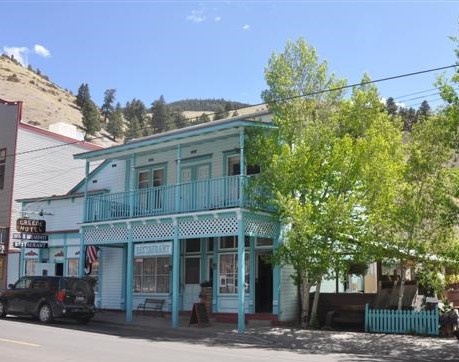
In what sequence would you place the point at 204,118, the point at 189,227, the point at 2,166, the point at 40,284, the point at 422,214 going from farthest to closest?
1. the point at 204,118
2. the point at 2,166
3. the point at 40,284
4. the point at 189,227
5. the point at 422,214

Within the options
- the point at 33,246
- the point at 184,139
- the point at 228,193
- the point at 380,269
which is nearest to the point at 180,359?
the point at 228,193

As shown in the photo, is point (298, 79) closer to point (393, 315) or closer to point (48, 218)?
point (393, 315)

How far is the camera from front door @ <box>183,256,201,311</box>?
2400 cm

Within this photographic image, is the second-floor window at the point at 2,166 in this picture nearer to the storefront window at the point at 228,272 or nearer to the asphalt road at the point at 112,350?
the storefront window at the point at 228,272

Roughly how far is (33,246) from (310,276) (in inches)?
570

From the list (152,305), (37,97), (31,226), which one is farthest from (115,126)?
(152,305)

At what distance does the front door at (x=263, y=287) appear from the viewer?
22.2 m

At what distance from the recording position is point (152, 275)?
83.7ft

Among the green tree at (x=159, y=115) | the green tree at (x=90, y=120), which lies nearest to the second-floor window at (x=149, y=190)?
the green tree at (x=90, y=120)

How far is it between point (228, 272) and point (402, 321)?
6945 millimetres

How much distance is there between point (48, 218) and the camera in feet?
96.0

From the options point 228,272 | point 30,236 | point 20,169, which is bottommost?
point 228,272

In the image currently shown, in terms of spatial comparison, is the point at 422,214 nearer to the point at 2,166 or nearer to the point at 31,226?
the point at 31,226

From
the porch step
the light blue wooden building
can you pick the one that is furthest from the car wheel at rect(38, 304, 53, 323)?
the porch step
